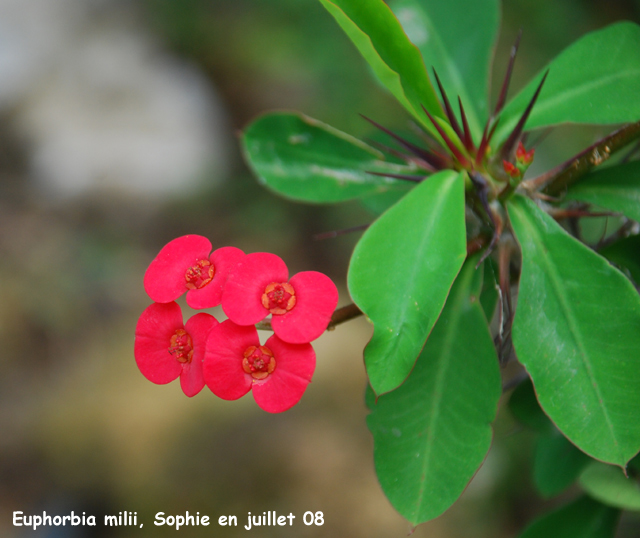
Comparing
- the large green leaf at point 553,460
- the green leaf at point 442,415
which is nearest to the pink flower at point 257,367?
the green leaf at point 442,415

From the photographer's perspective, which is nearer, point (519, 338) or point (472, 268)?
point (519, 338)

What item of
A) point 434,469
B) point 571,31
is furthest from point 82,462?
point 571,31

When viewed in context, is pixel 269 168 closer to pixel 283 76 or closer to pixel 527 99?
pixel 527 99

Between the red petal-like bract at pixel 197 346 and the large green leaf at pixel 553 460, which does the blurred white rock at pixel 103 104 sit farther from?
the red petal-like bract at pixel 197 346

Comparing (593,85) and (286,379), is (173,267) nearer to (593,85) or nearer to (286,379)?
(286,379)

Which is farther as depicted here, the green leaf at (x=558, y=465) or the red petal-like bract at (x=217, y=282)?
the green leaf at (x=558, y=465)

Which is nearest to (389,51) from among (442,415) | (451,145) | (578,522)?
(451,145)
